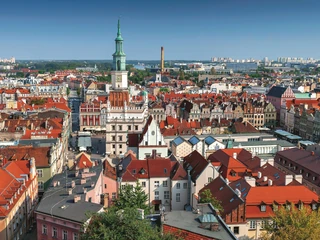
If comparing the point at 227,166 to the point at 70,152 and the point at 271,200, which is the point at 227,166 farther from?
the point at 70,152

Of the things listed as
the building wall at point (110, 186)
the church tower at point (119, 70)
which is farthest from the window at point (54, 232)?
the church tower at point (119, 70)

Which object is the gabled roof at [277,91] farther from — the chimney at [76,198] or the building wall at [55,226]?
the building wall at [55,226]

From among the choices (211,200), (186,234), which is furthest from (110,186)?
(186,234)

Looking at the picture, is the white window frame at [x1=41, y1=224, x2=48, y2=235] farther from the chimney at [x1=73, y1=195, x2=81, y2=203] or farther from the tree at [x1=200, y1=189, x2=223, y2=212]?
the tree at [x1=200, y1=189, x2=223, y2=212]

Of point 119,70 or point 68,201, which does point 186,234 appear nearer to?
point 68,201

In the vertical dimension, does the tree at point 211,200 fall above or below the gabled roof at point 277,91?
below
